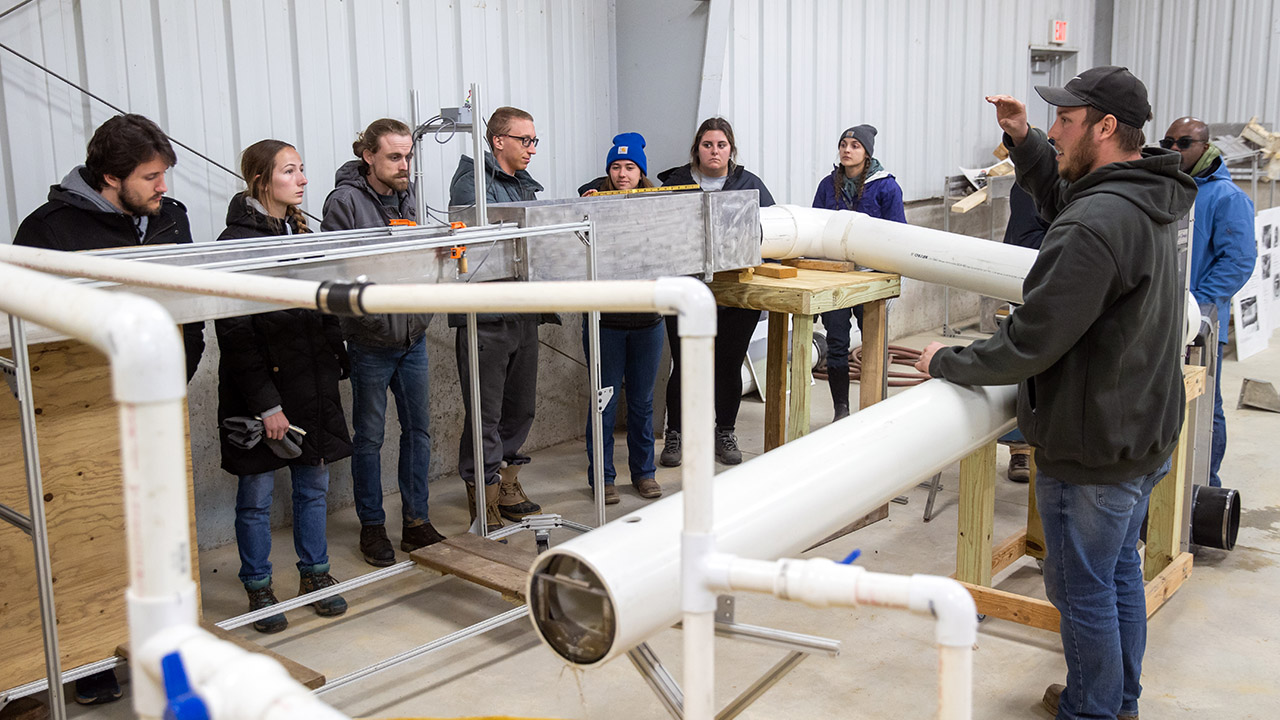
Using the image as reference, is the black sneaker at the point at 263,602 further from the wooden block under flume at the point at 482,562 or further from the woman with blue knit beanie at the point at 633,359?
the woman with blue knit beanie at the point at 633,359

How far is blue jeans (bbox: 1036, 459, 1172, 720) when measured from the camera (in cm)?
233

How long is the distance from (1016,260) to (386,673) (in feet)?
7.24

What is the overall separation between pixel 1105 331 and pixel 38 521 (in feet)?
7.47

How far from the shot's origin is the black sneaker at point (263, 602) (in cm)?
312

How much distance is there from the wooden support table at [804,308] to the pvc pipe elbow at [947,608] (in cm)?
224

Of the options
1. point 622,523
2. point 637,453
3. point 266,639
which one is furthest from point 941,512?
point 622,523

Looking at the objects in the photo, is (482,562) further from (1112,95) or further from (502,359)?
(1112,95)

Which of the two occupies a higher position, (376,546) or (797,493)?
(797,493)

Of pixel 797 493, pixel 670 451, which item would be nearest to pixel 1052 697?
pixel 797 493

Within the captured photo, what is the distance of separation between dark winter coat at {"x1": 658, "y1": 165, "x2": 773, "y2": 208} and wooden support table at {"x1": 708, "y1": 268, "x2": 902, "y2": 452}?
2.53 ft

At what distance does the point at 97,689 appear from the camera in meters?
2.73

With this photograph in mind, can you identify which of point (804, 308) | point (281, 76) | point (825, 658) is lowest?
point (825, 658)

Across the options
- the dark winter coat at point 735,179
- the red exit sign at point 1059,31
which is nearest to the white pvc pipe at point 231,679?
the dark winter coat at point 735,179

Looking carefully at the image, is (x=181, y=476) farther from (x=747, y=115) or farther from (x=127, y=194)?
(x=747, y=115)
